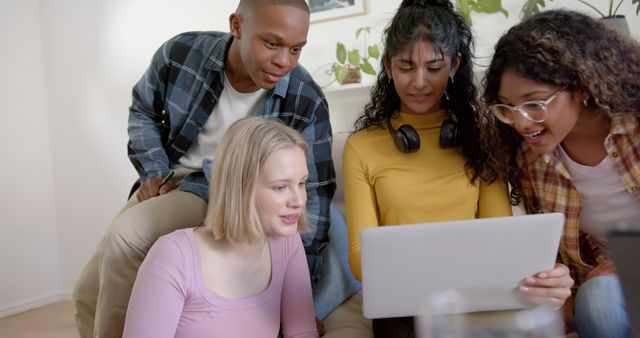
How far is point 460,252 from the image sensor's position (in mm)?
966

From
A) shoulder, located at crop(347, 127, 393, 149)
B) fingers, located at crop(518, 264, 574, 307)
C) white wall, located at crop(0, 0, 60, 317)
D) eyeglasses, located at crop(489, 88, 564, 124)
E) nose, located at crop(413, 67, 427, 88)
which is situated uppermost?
nose, located at crop(413, 67, 427, 88)

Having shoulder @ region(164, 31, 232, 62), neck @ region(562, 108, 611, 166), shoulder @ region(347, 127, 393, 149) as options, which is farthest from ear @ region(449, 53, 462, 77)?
shoulder @ region(164, 31, 232, 62)

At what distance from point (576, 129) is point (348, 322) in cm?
75

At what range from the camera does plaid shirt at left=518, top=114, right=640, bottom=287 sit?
1277 mm

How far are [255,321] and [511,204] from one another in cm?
71

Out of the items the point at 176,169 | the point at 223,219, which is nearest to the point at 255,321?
the point at 223,219

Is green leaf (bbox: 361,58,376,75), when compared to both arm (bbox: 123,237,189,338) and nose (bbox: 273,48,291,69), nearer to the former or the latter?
nose (bbox: 273,48,291,69)

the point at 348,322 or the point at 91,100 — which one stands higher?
the point at 91,100

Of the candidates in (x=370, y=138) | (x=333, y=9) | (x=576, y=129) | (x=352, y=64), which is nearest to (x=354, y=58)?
(x=352, y=64)

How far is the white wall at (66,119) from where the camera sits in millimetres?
3188

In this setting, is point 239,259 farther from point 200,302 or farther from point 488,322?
point 488,322

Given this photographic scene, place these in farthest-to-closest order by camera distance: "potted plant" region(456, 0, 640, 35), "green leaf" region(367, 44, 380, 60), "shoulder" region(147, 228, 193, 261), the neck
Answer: "green leaf" region(367, 44, 380, 60) < "potted plant" region(456, 0, 640, 35) < the neck < "shoulder" region(147, 228, 193, 261)

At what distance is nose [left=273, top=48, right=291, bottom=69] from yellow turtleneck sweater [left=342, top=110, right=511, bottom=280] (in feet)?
0.93

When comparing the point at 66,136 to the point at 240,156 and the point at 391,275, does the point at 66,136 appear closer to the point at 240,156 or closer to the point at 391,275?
the point at 240,156
